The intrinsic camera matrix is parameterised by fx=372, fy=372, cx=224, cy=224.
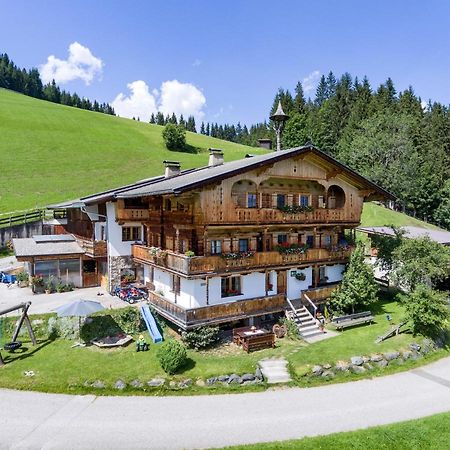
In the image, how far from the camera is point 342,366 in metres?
19.3

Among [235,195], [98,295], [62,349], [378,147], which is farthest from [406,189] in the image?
[62,349]

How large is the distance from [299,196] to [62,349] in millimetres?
18367

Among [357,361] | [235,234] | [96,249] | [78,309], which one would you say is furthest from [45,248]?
[357,361]

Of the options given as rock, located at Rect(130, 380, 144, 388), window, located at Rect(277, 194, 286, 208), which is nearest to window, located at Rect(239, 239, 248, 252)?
window, located at Rect(277, 194, 286, 208)

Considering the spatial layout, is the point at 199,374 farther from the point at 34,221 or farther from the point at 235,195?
the point at 34,221

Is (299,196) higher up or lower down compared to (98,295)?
higher up

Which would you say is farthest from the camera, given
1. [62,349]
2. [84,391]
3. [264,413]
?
[62,349]

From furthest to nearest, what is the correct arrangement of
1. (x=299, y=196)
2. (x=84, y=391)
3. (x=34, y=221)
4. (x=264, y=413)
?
(x=34, y=221) < (x=299, y=196) < (x=84, y=391) < (x=264, y=413)

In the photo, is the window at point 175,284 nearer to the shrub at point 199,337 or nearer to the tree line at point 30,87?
the shrub at point 199,337

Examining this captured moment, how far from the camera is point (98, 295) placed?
28812mm

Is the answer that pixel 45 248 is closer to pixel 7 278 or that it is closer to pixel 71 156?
pixel 7 278

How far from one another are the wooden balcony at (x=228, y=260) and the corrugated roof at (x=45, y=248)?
22.9 ft

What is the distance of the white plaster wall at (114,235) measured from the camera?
96.3 ft

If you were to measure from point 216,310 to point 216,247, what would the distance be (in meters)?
4.16
